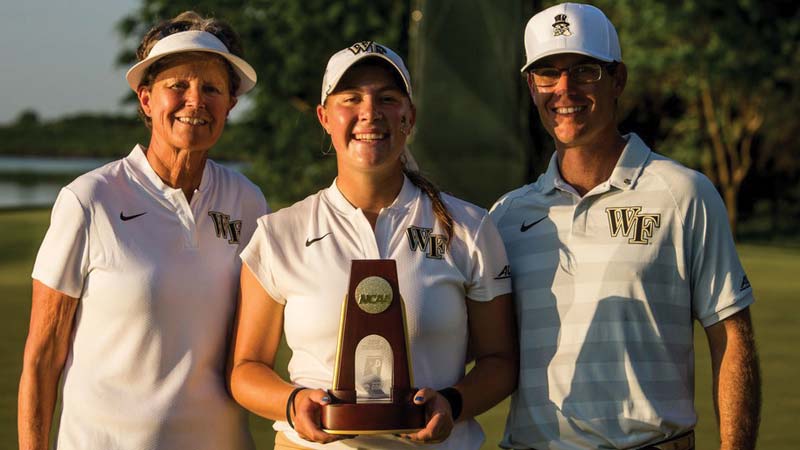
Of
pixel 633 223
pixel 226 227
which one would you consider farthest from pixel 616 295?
pixel 226 227

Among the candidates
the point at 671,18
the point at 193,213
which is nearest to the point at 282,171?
the point at 671,18

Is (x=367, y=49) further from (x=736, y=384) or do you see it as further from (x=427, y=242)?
(x=736, y=384)

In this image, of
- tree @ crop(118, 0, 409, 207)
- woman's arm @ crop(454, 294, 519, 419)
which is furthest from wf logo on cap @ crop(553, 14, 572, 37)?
tree @ crop(118, 0, 409, 207)

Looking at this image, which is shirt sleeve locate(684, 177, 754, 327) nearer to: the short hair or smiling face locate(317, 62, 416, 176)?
smiling face locate(317, 62, 416, 176)

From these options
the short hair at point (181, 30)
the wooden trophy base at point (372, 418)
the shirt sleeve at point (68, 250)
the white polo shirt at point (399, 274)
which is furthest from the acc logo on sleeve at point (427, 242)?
the shirt sleeve at point (68, 250)

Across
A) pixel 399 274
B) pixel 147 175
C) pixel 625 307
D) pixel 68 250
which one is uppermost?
pixel 147 175

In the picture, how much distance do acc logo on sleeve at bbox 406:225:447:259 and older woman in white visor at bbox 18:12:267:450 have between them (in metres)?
0.58

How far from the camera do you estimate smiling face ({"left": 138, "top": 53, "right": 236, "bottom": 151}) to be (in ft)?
11.3

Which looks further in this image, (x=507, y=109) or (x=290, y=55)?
(x=290, y=55)

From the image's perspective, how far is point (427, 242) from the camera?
125 inches

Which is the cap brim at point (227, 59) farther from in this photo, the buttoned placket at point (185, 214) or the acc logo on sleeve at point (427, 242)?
the acc logo on sleeve at point (427, 242)

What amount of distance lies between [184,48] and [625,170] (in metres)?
1.31

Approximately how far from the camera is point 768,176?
26.6 meters

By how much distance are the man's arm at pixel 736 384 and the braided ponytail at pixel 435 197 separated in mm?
823
